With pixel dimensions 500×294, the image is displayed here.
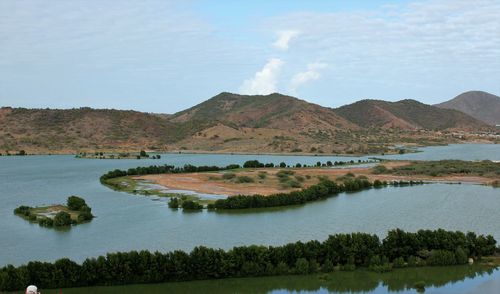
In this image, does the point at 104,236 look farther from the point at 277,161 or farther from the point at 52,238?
the point at 277,161

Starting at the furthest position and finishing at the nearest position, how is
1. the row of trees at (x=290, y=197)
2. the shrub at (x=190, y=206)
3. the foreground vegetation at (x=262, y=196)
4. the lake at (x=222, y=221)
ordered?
the foreground vegetation at (x=262, y=196) → the row of trees at (x=290, y=197) → the shrub at (x=190, y=206) → the lake at (x=222, y=221)

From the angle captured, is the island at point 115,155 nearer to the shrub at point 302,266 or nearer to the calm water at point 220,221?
the calm water at point 220,221

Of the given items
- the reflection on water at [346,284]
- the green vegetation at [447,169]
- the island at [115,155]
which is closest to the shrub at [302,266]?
the reflection on water at [346,284]

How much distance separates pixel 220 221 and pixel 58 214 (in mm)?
12717

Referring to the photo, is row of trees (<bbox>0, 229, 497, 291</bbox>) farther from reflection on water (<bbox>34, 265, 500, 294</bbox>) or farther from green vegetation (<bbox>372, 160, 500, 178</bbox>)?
green vegetation (<bbox>372, 160, 500, 178</bbox>)

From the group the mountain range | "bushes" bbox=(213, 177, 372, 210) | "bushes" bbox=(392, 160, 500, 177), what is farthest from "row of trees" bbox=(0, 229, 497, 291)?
the mountain range

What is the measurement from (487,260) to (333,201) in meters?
25.1

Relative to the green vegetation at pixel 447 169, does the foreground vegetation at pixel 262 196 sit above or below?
below

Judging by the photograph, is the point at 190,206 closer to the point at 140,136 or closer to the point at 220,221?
the point at 220,221

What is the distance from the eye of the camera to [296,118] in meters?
196

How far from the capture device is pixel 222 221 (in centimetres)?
4512

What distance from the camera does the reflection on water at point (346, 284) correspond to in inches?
1093

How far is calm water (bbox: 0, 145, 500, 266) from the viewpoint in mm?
37531

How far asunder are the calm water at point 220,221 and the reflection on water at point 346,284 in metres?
7.67
